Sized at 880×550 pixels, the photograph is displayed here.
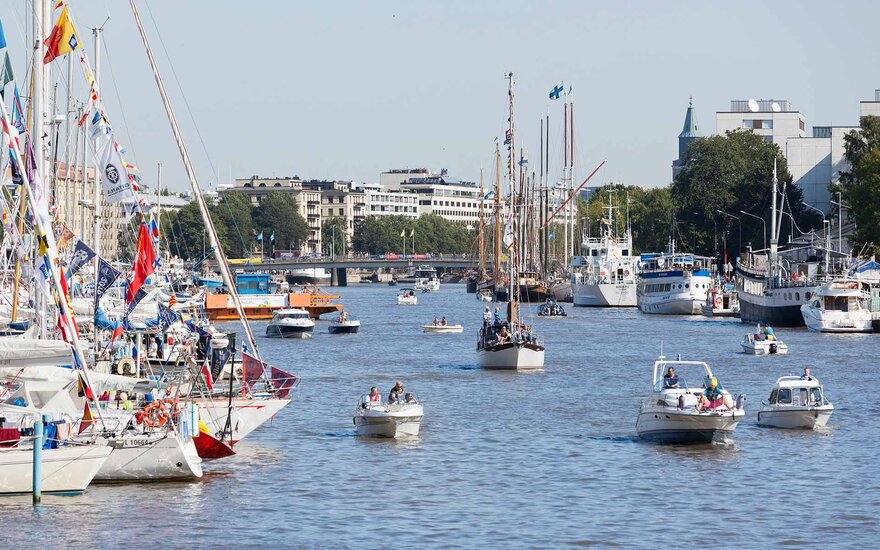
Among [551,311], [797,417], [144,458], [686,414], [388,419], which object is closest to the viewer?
[144,458]

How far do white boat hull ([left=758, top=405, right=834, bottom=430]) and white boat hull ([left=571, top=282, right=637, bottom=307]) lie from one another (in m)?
120

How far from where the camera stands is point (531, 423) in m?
59.9

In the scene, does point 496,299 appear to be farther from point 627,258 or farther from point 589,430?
point 589,430

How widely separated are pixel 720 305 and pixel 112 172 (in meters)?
103

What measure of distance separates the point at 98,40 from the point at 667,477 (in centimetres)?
3923

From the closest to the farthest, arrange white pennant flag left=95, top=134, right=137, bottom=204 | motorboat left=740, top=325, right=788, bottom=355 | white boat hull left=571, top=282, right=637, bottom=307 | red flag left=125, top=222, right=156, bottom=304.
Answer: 1. red flag left=125, top=222, right=156, bottom=304
2. white pennant flag left=95, top=134, right=137, bottom=204
3. motorboat left=740, top=325, right=788, bottom=355
4. white boat hull left=571, top=282, right=637, bottom=307

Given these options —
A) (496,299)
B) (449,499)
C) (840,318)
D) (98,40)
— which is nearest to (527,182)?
(496,299)

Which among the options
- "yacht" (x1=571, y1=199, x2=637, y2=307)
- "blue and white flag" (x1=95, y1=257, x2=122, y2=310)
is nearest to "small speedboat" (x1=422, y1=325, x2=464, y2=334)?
"yacht" (x1=571, y1=199, x2=637, y2=307)

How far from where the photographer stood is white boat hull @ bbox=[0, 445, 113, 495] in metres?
39.5

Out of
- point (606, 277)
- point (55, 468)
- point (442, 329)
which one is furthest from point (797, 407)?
point (606, 277)

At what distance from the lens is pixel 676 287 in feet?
513

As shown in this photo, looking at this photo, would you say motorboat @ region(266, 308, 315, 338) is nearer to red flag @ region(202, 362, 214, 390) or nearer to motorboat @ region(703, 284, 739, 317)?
motorboat @ region(703, 284, 739, 317)

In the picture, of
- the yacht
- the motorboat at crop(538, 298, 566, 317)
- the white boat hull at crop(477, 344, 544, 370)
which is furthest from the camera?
the yacht

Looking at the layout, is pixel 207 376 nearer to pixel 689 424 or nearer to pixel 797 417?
pixel 689 424
